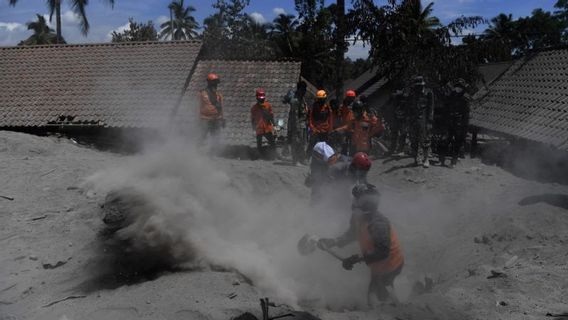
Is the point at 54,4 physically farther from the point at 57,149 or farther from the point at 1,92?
the point at 57,149

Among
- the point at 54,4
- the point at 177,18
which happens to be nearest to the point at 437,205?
the point at 54,4

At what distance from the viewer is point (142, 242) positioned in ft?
19.2

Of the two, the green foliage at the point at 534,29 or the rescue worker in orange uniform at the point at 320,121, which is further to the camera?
the green foliage at the point at 534,29

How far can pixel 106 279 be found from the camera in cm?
571

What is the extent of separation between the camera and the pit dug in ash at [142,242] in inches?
229

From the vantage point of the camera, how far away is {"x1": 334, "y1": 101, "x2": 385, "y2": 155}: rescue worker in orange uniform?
10125 mm

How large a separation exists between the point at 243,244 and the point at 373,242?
8.37ft

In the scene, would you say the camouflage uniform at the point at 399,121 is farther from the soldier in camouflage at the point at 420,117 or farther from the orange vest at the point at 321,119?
the orange vest at the point at 321,119

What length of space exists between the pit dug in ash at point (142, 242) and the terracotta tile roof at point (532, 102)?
726cm

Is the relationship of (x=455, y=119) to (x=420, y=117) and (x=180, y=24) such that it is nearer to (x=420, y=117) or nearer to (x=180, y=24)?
(x=420, y=117)

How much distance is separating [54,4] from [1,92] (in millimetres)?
16581

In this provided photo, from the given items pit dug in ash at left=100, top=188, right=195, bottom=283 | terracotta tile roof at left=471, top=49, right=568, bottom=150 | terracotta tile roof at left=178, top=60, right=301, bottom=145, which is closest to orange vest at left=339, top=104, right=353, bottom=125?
terracotta tile roof at left=178, top=60, right=301, bottom=145

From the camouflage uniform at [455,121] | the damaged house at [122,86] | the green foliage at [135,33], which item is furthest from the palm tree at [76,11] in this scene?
the camouflage uniform at [455,121]

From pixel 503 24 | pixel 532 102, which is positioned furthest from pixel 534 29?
pixel 532 102
